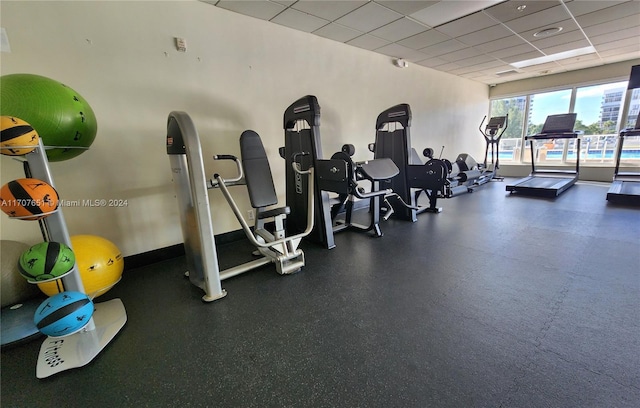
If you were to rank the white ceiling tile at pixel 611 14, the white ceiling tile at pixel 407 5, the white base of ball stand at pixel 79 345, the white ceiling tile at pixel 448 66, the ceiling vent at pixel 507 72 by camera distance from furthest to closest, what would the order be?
the ceiling vent at pixel 507 72 → the white ceiling tile at pixel 448 66 → the white ceiling tile at pixel 611 14 → the white ceiling tile at pixel 407 5 → the white base of ball stand at pixel 79 345

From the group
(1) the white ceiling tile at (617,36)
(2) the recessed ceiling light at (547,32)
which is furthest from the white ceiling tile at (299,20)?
(1) the white ceiling tile at (617,36)

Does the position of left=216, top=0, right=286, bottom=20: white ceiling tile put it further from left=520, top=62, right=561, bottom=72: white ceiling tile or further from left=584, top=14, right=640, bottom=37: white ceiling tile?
left=520, top=62, right=561, bottom=72: white ceiling tile

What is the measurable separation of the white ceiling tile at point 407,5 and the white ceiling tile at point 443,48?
1.61m

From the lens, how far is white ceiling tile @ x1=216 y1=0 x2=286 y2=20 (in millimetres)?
3114

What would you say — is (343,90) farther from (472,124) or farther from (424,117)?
(472,124)

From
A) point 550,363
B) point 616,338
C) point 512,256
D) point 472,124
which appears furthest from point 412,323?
point 472,124

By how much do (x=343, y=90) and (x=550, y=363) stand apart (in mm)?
4374

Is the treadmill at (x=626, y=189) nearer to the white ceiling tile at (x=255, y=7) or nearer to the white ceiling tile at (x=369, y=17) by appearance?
the white ceiling tile at (x=369, y=17)

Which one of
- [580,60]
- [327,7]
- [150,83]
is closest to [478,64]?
[580,60]

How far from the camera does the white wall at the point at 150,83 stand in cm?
238

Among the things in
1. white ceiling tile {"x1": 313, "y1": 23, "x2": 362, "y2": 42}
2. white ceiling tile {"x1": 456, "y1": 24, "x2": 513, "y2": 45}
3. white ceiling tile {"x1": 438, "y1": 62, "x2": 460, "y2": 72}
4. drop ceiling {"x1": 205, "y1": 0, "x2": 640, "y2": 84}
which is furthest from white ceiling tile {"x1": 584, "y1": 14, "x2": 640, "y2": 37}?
white ceiling tile {"x1": 313, "y1": 23, "x2": 362, "y2": 42}

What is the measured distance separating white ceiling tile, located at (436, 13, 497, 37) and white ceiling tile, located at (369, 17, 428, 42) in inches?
13.7

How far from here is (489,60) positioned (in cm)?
591

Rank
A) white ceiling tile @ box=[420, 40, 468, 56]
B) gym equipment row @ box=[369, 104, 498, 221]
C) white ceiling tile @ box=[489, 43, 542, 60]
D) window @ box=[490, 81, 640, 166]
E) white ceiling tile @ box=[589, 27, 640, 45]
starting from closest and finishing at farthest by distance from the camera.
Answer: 1. gym equipment row @ box=[369, 104, 498, 221]
2. white ceiling tile @ box=[589, 27, 640, 45]
3. white ceiling tile @ box=[420, 40, 468, 56]
4. white ceiling tile @ box=[489, 43, 542, 60]
5. window @ box=[490, 81, 640, 166]
